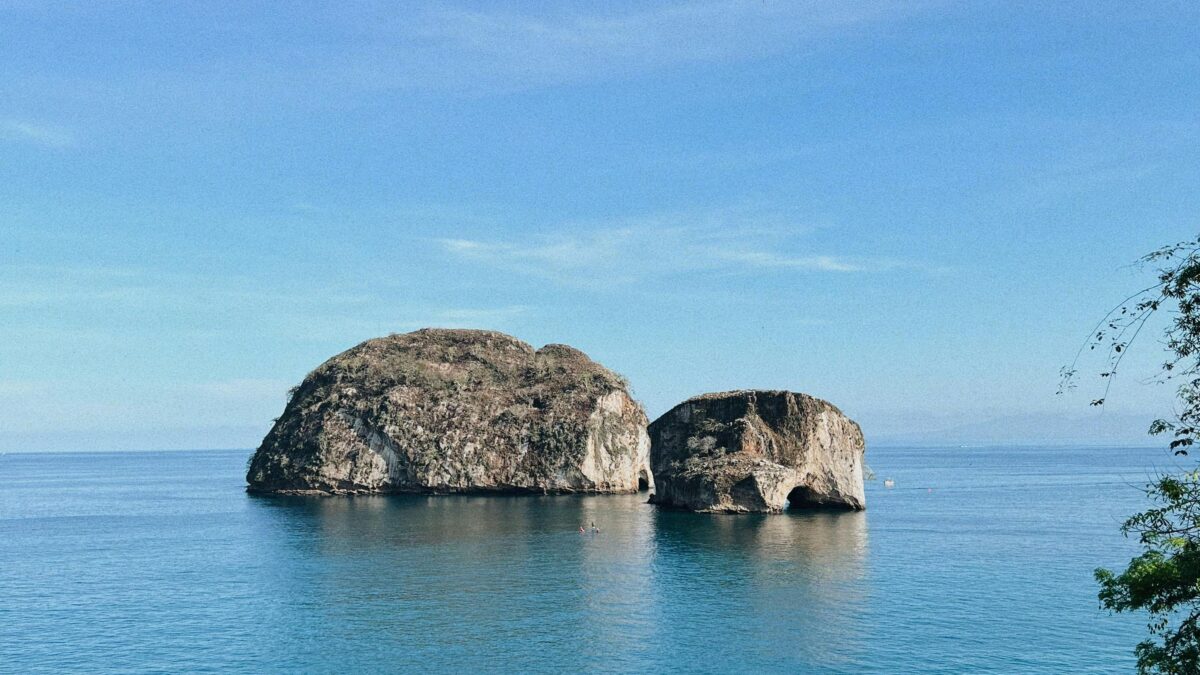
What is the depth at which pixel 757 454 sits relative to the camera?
105 metres

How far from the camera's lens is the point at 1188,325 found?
63.5 ft

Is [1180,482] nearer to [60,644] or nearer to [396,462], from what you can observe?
[60,644]

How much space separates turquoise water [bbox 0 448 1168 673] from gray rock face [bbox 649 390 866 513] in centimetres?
480

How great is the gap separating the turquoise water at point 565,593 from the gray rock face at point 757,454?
480 cm

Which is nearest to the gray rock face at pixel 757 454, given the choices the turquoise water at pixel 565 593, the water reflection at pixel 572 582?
the water reflection at pixel 572 582

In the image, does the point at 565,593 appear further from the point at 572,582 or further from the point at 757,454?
the point at 757,454

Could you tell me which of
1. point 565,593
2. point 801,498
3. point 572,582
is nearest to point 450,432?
point 801,498

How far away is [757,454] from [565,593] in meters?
49.6

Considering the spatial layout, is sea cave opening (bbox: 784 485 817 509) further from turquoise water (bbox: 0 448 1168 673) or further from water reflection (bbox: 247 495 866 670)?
turquoise water (bbox: 0 448 1168 673)

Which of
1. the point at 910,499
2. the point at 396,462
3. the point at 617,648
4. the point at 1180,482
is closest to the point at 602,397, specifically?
the point at 396,462

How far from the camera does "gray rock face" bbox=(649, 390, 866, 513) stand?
102 m

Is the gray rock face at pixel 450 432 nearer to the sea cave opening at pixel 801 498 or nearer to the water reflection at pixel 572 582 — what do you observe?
the water reflection at pixel 572 582

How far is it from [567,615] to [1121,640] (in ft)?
95.5

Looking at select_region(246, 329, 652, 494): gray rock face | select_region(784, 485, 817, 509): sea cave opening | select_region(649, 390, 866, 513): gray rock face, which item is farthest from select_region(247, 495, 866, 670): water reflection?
→ select_region(246, 329, 652, 494): gray rock face
